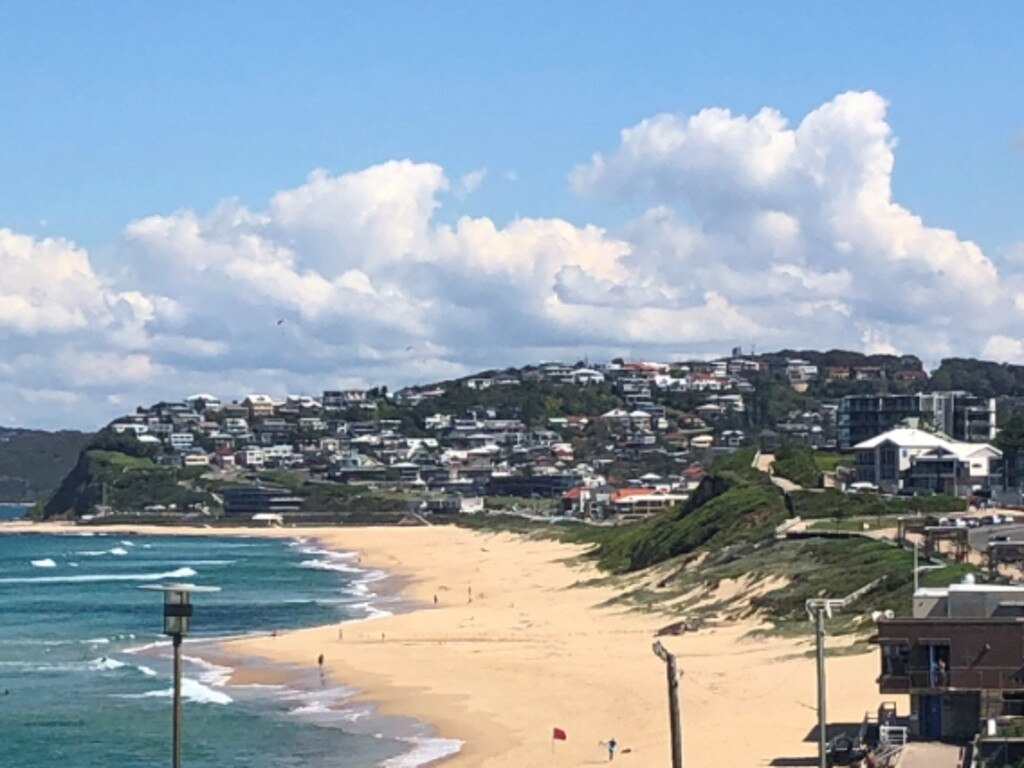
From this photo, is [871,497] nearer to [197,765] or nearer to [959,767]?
[197,765]

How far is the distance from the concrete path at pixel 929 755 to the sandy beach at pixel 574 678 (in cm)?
278

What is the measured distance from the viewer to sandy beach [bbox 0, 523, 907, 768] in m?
38.9

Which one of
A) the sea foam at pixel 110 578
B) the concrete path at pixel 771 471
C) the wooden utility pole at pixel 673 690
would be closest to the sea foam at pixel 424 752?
the wooden utility pole at pixel 673 690

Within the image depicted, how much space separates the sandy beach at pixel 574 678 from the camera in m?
38.9

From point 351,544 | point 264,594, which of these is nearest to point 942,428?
point 351,544

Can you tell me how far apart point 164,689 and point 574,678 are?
12.2m

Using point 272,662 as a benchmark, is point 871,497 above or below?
above

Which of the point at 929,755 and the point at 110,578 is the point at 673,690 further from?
the point at 110,578

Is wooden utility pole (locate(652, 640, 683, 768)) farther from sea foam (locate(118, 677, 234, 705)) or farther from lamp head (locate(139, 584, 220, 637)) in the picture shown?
sea foam (locate(118, 677, 234, 705))

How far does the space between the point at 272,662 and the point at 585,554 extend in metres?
50.9

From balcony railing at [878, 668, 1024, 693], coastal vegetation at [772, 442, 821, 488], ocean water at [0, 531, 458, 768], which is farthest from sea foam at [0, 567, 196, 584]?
balcony railing at [878, 668, 1024, 693]

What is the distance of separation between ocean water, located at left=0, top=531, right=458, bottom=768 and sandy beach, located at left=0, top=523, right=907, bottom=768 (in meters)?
1.74

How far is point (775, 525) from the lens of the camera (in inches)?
3132

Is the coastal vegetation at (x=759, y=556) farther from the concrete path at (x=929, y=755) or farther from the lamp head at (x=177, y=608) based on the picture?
the lamp head at (x=177, y=608)
